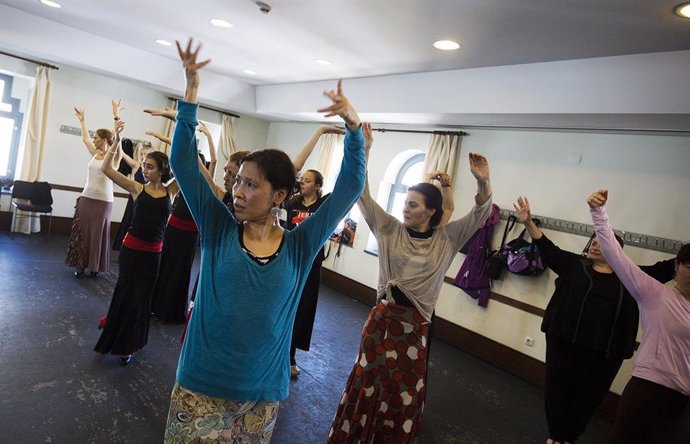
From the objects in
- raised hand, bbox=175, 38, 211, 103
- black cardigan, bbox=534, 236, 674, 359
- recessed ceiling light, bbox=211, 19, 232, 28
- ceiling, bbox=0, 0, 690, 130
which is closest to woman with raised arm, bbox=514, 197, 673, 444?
black cardigan, bbox=534, 236, 674, 359

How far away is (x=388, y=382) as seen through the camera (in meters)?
2.34

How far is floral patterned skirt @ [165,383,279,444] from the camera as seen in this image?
3.99ft

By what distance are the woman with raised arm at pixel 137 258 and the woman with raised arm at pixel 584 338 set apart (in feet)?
7.91

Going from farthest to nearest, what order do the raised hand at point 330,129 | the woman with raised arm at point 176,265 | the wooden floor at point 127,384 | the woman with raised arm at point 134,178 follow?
the woman with raised arm at point 134,178 → the woman with raised arm at point 176,265 → the wooden floor at point 127,384 → the raised hand at point 330,129

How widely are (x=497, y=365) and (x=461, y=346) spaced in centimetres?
50

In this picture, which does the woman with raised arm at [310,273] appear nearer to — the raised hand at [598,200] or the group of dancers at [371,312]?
the group of dancers at [371,312]

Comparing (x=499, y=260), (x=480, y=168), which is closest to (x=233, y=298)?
(x=480, y=168)

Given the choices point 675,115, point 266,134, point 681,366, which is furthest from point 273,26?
point 266,134

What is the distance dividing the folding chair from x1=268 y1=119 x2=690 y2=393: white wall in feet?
17.9

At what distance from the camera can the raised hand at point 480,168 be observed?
87.1 inches

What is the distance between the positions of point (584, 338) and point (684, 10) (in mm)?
1982

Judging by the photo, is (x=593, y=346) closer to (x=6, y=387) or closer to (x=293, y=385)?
(x=293, y=385)

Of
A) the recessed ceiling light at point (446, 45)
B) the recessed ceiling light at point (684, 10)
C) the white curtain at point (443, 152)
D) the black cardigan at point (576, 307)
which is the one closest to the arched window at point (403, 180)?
the white curtain at point (443, 152)

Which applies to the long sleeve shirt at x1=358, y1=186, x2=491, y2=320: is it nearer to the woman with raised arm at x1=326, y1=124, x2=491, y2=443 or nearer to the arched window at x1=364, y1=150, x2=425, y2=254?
the woman with raised arm at x1=326, y1=124, x2=491, y2=443
